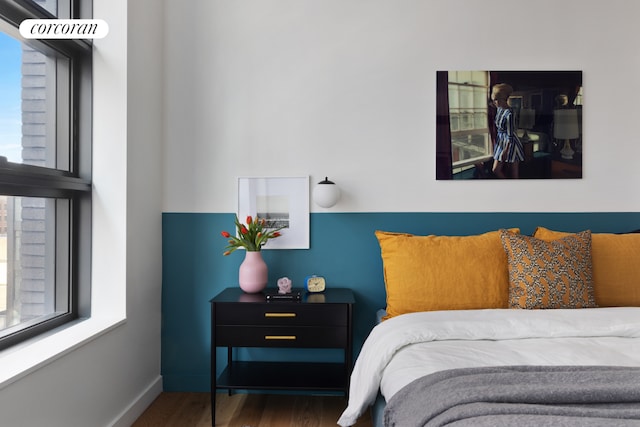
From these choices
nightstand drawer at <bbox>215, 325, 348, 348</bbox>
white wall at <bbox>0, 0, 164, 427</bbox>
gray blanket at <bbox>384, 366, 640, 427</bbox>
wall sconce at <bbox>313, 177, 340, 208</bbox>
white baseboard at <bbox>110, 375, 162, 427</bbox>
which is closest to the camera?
gray blanket at <bbox>384, 366, 640, 427</bbox>

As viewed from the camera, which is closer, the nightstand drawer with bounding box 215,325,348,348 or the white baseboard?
the white baseboard

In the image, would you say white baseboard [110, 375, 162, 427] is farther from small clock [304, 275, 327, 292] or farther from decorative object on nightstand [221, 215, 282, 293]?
small clock [304, 275, 327, 292]

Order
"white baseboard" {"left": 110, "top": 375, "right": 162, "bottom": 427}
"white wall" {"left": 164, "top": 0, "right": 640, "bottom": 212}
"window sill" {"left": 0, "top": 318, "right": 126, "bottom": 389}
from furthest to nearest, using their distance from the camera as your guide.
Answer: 1. "white wall" {"left": 164, "top": 0, "right": 640, "bottom": 212}
2. "white baseboard" {"left": 110, "top": 375, "right": 162, "bottom": 427}
3. "window sill" {"left": 0, "top": 318, "right": 126, "bottom": 389}

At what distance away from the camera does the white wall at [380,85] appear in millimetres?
2658

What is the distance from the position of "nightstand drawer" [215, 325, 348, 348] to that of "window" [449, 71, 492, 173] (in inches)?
49.3

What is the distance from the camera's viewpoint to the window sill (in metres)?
1.52

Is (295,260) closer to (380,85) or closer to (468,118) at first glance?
(380,85)

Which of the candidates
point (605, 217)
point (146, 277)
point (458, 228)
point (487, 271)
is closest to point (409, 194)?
point (458, 228)

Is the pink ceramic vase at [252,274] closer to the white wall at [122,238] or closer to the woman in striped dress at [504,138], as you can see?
the white wall at [122,238]

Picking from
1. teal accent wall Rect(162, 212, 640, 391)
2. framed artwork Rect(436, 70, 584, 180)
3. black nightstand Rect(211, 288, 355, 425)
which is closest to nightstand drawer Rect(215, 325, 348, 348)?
black nightstand Rect(211, 288, 355, 425)

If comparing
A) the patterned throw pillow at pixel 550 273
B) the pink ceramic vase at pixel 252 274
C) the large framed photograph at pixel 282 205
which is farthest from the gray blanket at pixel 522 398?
the large framed photograph at pixel 282 205

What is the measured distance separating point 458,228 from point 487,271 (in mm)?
474

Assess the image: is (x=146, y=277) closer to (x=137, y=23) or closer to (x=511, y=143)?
(x=137, y=23)

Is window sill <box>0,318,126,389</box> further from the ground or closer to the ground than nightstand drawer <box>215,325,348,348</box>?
further from the ground
